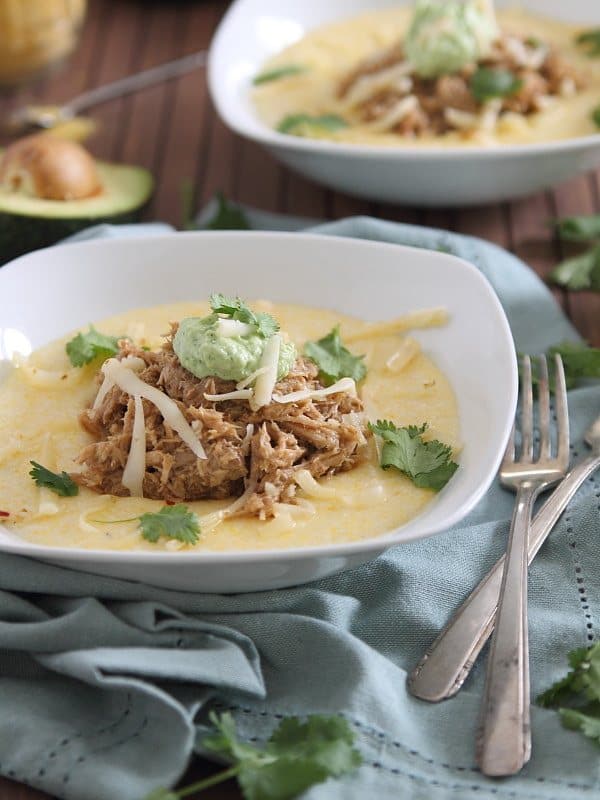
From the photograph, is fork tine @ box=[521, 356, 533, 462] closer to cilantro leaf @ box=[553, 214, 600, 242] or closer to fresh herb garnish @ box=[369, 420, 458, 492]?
fresh herb garnish @ box=[369, 420, 458, 492]

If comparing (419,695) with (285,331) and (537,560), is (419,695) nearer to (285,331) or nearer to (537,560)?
(537,560)

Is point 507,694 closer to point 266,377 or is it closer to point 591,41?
point 266,377

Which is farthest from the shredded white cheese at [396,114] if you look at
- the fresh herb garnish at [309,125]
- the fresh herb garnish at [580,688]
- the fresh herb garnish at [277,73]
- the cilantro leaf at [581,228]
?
the fresh herb garnish at [580,688]

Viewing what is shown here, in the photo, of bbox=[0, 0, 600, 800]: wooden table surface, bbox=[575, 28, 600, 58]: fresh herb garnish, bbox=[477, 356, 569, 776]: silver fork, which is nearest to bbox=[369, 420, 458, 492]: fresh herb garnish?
bbox=[477, 356, 569, 776]: silver fork

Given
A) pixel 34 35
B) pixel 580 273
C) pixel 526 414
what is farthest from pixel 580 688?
pixel 34 35

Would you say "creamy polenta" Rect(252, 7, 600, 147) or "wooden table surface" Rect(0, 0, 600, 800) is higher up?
"creamy polenta" Rect(252, 7, 600, 147)

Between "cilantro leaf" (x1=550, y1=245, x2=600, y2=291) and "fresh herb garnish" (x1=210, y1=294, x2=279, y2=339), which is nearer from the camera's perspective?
"fresh herb garnish" (x1=210, y1=294, x2=279, y2=339)

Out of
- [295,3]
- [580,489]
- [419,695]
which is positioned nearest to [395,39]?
[295,3]
